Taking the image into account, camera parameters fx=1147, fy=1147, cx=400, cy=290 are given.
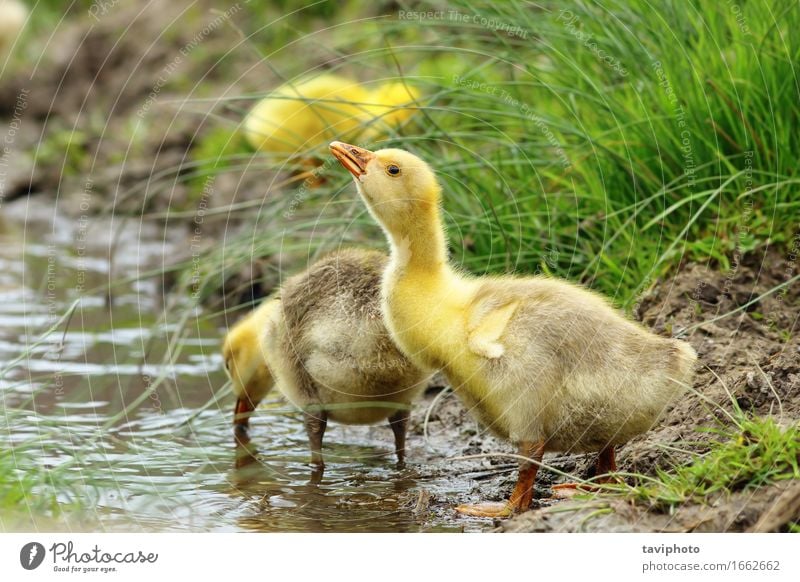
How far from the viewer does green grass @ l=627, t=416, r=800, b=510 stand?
325 cm

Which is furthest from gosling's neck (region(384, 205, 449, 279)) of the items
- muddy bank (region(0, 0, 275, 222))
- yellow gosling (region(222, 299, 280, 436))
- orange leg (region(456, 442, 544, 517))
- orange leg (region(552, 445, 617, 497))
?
muddy bank (region(0, 0, 275, 222))

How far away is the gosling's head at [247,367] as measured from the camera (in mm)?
4934

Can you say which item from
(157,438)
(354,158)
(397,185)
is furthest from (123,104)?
(397,185)

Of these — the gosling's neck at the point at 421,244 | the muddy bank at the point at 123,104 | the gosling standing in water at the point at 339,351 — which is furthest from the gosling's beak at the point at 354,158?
the muddy bank at the point at 123,104

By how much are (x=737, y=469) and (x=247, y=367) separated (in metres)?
2.33

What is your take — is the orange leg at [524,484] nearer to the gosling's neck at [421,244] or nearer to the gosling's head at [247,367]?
the gosling's neck at [421,244]

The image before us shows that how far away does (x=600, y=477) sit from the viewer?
12.2 ft

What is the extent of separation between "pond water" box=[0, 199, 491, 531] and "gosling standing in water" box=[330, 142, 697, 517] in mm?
424

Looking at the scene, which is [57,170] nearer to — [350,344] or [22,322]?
[22,322]

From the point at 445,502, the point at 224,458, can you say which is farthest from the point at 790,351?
the point at 224,458

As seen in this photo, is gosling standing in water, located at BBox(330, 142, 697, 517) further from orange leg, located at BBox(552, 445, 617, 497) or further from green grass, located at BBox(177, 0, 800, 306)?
green grass, located at BBox(177, 0, 800, 306)

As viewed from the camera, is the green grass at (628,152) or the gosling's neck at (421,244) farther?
the green grass at (628,152)

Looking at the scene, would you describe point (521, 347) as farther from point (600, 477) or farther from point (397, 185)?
point (397, 185)

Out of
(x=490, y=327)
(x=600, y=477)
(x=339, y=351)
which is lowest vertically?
(x=600, y=477)
